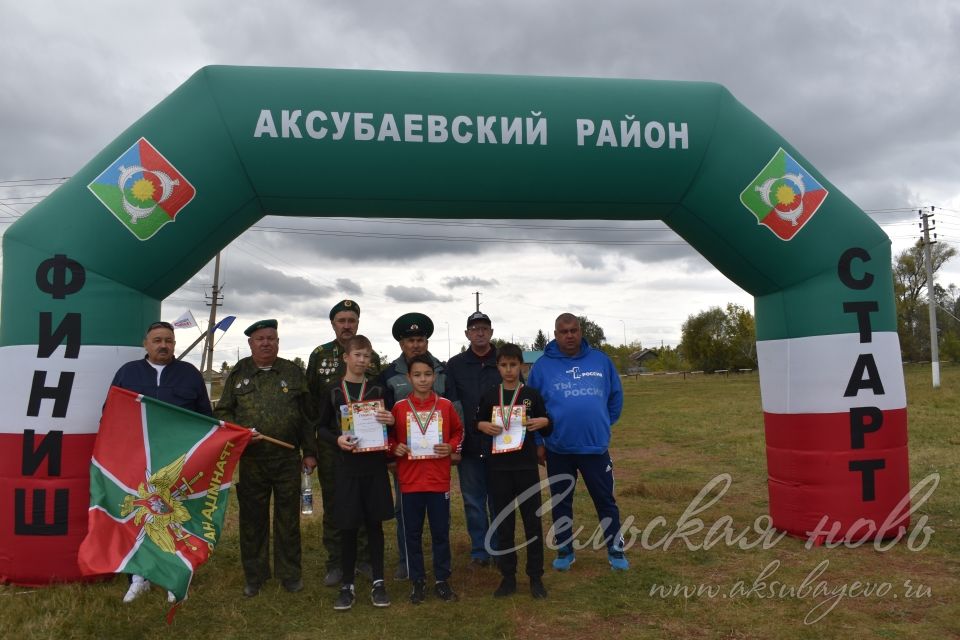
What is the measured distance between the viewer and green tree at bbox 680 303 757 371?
51938 millimetres

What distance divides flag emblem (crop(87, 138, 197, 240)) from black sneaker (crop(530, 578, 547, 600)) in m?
3.44

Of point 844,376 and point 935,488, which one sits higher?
point 844,376

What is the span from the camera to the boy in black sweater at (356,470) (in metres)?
4.21

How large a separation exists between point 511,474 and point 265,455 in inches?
63.2

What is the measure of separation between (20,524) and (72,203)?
2153 mm

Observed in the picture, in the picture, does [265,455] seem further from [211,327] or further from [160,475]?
[211,327]

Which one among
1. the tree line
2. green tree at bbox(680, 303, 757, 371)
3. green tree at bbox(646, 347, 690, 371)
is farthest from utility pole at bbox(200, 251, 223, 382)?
green tree at bbox(646, 347, 690, 371)

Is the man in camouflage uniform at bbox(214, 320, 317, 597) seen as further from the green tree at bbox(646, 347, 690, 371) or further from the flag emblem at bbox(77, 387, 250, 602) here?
the green tree at bbox(646, 347, 690, 371)

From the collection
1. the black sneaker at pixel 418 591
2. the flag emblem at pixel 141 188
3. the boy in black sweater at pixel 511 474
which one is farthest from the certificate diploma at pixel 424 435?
the flag emblem at pixel 141 188

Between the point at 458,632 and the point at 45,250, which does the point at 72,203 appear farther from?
the point at 458,632

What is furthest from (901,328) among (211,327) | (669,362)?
(211,327)

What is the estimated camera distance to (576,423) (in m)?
4.80

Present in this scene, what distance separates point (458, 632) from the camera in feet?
12.7

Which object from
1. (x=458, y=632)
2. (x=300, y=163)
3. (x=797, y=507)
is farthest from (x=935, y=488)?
(x=300, y=163)
